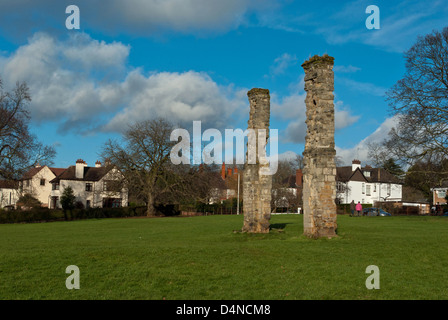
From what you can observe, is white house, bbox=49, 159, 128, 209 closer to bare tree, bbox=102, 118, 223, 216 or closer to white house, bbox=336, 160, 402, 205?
bare tree, bbox=102, 118, 223, 216

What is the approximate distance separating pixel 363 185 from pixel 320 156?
60530 millimetres

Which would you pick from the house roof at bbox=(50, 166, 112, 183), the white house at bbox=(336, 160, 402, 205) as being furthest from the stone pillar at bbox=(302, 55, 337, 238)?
the white house at bbox=(336, 160, 402, 205)

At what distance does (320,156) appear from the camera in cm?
1655

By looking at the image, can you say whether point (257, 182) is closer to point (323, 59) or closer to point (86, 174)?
point (323, 59)

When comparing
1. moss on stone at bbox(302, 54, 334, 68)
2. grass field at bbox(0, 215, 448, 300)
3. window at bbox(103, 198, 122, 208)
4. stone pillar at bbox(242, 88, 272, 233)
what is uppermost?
moss on stone at bbox(302, 54, 334, 68)

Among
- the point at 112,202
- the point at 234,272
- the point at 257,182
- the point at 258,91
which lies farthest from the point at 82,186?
the point at 234,272

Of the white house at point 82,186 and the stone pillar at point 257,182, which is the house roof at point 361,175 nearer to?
the white house at point 82,186

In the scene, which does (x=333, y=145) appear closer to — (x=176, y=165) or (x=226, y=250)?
(x=226, y=250)

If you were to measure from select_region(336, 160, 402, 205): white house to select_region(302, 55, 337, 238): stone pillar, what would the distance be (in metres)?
54.4

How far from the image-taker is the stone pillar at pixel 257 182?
831 inches

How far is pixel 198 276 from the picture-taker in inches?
400

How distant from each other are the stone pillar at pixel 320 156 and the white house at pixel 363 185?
54.4 metres

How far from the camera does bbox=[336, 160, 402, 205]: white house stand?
71438 mm
